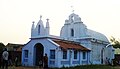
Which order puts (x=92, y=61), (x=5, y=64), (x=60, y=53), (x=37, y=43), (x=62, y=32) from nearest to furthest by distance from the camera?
(x=5, y=64) < (x=60, y=53) < (x=37, y=43) < (x=92, y=61) < (x=62, y=32)

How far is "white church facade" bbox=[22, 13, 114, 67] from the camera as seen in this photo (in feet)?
92.8

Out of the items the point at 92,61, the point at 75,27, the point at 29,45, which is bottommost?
the point at 92,61

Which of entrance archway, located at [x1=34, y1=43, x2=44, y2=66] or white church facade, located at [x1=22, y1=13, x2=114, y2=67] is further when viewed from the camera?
entrance archway, located at [x1=34, y1=43, x2=44, y2=66]

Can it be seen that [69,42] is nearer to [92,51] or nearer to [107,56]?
[92,51]

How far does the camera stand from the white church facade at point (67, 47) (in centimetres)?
2828

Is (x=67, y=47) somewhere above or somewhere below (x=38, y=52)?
above

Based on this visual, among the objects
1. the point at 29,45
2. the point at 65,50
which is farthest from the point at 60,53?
the point at 29,45

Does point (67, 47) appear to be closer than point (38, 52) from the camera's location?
Yes


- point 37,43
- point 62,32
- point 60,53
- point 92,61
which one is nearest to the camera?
point 60,53

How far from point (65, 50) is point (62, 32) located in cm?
1005

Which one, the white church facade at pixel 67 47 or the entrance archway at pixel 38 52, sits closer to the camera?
the white church facade at pixel 67 47

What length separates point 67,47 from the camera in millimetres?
28609

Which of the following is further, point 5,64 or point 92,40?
point 92,40

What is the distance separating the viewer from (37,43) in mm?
30438
